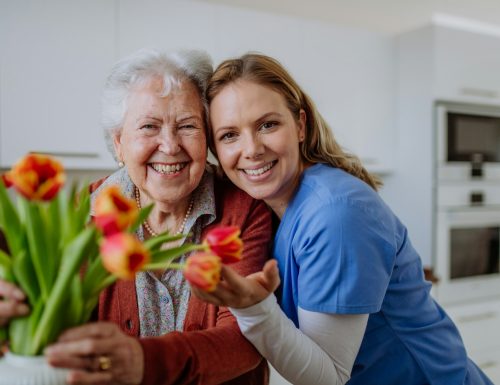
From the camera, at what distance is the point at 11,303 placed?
540 millimetres

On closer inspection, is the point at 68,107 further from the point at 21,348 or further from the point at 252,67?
the point at 21,348

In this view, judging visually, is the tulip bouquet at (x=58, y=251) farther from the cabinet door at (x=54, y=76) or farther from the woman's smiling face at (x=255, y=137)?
the cabinet door at (x=54, y=76)

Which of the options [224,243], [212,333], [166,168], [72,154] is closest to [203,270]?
[224,243]

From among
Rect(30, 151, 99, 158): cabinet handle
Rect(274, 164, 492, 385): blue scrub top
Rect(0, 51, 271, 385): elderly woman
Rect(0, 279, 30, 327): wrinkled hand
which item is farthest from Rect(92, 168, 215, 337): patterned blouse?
Rect(30, 151, 99, 158): cabinet handle

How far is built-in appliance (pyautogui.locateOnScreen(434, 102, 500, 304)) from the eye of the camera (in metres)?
2.81

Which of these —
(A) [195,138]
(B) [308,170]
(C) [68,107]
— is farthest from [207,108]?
(C) [68,107]

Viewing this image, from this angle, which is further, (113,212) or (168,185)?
(168,185)

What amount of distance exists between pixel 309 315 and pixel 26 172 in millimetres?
575

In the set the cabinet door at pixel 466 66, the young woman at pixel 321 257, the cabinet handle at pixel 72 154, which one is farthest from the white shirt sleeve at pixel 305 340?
the cabinet door at pixel 466 66

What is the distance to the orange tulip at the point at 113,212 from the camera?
1.63ft

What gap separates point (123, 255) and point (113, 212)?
6 centimetres

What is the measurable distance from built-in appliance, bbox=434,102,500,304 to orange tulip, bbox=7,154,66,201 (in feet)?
8.52

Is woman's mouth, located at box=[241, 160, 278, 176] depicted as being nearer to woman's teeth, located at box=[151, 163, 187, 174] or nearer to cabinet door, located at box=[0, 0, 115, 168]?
woman's teeth, located at box=[151, 163, 187, 174]

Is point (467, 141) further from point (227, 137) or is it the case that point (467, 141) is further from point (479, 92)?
point (227, 137)
